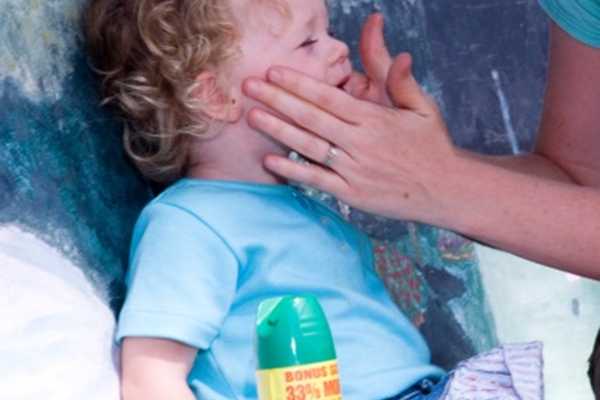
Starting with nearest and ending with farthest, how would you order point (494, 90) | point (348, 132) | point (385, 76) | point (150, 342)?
point (150, 342) → point (348, 132) → point (385, 76) → point (494, 90)

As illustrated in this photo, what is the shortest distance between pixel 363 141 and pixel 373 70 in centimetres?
17

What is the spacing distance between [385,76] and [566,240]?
29 centimetres

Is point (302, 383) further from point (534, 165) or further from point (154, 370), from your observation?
point (534, 165)

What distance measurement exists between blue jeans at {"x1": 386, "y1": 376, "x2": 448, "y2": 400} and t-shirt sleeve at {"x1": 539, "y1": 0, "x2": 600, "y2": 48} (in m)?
0.51

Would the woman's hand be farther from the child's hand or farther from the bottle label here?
the bottle label

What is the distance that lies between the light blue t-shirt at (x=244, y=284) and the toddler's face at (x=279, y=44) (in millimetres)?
141

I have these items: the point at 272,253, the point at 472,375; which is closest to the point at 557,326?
the point at 472,375

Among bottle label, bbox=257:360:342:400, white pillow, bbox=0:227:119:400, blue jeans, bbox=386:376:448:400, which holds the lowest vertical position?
blue jeans, bbox=386:376:448:400

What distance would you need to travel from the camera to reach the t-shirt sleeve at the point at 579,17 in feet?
5.03

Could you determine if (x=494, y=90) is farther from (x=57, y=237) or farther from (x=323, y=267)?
(x=57, y=237)

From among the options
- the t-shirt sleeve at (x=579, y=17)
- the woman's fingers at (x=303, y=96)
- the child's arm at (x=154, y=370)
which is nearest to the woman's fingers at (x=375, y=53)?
the woman's fingers at (x=303, y=96)

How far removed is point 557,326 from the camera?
181 cm

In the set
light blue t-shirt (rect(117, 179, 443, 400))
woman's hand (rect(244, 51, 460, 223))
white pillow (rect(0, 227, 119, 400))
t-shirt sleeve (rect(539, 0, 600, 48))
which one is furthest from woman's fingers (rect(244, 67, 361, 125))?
t-shirt sleeve (rect(539, 0, 600, 48))

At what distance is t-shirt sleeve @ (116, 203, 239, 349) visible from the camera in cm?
118
